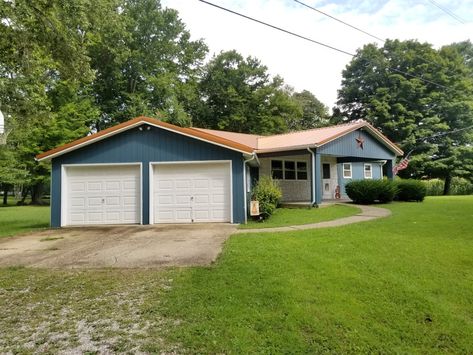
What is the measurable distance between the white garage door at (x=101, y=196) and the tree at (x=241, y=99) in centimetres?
2338

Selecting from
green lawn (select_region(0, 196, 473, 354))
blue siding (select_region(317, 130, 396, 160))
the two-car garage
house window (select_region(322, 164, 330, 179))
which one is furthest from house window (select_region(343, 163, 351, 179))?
green lawn (select_region(0, 196, 473, 354))

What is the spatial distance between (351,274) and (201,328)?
2.71m

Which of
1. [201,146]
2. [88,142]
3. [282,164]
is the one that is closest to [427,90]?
[282,164]

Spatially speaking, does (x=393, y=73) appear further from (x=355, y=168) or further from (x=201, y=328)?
(x=201, y=328)

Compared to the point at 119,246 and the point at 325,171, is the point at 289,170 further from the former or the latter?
the point at 119,246

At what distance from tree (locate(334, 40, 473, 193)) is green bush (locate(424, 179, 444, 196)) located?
0.68 metres

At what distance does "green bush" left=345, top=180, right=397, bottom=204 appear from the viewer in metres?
16.7

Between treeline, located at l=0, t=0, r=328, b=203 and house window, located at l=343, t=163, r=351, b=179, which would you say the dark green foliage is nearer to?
treeline, located at l=0, t=0, r=328, b=203

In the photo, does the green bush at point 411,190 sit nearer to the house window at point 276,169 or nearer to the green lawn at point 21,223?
the house window at point 276,169

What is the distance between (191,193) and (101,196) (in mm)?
3206

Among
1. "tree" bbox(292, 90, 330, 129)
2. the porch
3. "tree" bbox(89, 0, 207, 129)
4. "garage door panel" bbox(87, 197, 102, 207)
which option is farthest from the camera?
"tree" bbox(292, 90, 330, 129)

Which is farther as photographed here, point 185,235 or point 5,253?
point 185,235

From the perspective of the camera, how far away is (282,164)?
1842 centimetres

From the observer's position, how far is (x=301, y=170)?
63.4 feet
